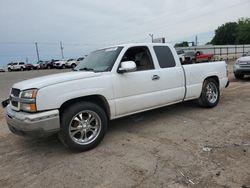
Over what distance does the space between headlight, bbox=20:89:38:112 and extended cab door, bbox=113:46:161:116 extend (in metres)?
1.46

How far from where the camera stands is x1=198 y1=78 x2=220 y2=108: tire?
6.54 m

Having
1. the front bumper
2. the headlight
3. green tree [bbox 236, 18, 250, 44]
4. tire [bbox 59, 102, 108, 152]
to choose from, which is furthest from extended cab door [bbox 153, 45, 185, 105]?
green tree [bbox 236, 18, 250, 44]

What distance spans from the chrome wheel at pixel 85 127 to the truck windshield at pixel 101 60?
0.92 metres

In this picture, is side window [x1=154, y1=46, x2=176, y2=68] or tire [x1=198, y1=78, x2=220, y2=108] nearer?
side window [x1=154, y1=46, x2=176, y2=68]

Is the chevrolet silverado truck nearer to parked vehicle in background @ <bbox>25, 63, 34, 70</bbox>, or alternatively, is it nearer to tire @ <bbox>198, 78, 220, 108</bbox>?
tire @ <bbox>198, 78, 220, 108</bbox>

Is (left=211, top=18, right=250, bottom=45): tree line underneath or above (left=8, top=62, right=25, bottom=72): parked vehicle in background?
above

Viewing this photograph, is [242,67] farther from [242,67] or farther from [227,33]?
[227,33]

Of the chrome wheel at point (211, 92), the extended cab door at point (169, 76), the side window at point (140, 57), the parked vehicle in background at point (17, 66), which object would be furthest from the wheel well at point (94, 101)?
the parked vehicle in background at point (17, 66)

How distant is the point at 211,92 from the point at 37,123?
4.68 m

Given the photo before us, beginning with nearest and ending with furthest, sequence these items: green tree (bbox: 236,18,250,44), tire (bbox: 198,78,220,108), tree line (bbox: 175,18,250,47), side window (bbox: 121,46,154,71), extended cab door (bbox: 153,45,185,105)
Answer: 1. side window (bbox: 121,46,154,71)
2. extended cab door (bbox: 153,45,185,105)
3. tire (bbox: 198,78,220,108)
4. green tree (bbox: 236,18,250,44)
5. tree line (bbox: 175,18,250,47)

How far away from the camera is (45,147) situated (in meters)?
4.69

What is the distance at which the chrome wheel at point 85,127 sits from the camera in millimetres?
4270

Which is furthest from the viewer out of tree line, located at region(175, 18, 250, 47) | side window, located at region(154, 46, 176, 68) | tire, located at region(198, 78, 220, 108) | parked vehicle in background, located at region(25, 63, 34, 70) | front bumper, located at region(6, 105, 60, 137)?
tree line, located at region(175, 18, 250, 47)

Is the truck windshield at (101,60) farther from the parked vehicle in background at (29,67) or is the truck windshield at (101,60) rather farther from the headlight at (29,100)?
the parked vehicle in background at (29,67)
